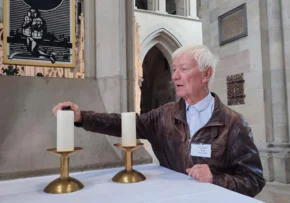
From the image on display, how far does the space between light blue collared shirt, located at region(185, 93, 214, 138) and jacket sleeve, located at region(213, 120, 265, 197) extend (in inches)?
5.4

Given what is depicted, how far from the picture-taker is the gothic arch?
1102 centimetres

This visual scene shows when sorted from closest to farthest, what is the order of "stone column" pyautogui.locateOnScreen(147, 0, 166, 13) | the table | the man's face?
the table
the man's face
"stone column" pyautogui.locateOnScreen(147, 0, 166, 13)

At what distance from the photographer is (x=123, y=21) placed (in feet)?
4.94

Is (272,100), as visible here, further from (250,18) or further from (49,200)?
(49,200)

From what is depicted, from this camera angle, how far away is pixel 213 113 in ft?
3.95

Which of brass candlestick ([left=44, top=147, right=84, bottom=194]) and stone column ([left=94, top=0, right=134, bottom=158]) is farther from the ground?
stone column ([left=94, top=0, right=134, bottom=158])

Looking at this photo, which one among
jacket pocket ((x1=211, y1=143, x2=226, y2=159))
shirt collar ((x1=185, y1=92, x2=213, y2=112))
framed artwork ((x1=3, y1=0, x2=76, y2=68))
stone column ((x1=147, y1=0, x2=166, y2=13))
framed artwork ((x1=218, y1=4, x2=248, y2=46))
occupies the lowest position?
jacket pocket ((x1=211, y1=143, x2=226, y2=159))

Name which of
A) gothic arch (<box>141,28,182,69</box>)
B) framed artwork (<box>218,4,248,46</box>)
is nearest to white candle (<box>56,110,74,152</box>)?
framed artwork (<box>218,4,248,46</box>)

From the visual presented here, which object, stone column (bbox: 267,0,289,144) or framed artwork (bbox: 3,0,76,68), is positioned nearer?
framed artwork (bbox: 3,0,76,68)

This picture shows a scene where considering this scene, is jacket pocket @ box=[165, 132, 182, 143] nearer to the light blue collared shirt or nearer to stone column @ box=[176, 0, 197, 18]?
the light blue collared shirt

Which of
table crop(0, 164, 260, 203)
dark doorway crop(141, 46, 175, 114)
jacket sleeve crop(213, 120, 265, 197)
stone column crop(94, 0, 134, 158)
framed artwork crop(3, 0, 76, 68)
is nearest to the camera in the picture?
table crop(0, 164, 260, 203)

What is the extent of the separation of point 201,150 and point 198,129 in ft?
0.30

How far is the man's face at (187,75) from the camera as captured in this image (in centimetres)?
119

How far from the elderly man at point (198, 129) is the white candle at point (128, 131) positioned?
8.2 inches
